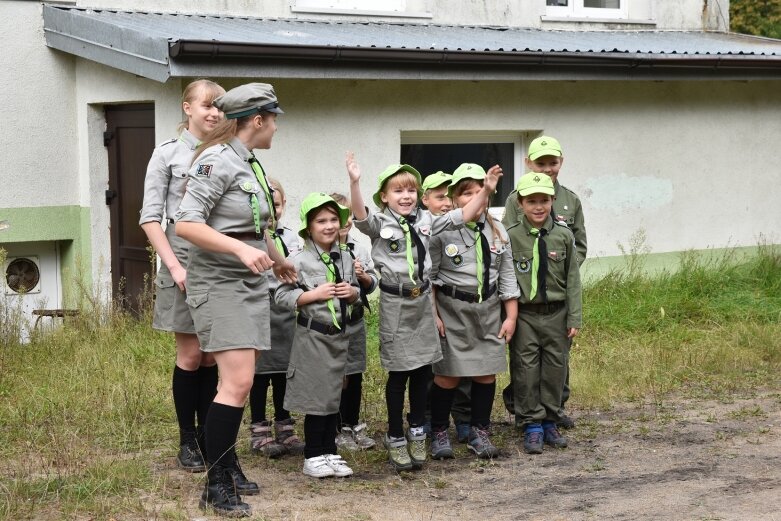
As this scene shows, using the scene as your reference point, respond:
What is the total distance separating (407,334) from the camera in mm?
6102

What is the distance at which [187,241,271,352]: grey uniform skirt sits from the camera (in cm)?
514

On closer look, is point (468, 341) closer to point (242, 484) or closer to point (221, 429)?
point (242, 484)

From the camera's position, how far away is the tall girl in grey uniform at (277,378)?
253 inches

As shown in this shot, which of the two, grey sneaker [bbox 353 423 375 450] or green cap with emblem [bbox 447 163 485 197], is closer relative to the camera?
green cap with emblem [bbox 447 163 485 197]

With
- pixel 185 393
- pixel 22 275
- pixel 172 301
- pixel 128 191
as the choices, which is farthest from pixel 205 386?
pixel 22 275

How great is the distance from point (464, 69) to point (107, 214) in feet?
11.5

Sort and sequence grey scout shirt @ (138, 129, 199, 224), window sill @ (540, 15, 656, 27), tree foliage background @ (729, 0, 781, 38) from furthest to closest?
tree foliage background @ (729, 0, 781, 38)
window sill @ (540, 15, 656, 27)
grey scout shirt @ (138, 129, 199, 224)

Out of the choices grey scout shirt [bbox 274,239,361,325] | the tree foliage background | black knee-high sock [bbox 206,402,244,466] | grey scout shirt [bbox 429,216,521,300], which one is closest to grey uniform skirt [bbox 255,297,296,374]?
grey scout shirt [bbox 274,239,361,325]

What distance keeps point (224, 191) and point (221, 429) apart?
108cm

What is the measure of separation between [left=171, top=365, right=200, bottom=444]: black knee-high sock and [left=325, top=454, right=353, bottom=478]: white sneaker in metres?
0.74

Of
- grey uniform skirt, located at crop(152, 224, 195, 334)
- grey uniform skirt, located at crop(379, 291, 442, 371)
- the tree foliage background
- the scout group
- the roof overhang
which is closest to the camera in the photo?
the scout group

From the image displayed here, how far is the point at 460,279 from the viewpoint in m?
Result: 6.42

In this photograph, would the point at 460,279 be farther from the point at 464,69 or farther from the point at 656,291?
the point at 656,291

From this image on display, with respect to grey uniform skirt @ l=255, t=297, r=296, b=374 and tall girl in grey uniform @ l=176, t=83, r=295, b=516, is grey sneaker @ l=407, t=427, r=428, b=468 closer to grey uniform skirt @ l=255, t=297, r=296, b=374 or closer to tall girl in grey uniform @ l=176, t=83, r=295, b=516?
grey uniform skirt @ l=255, t=297, r=296, b=374
